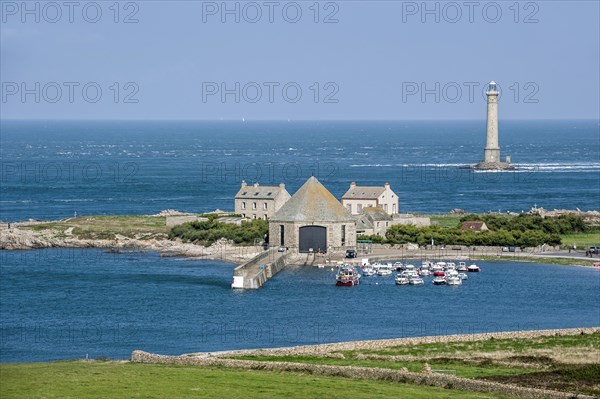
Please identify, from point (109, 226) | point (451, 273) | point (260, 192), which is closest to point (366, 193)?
point (260, 192)

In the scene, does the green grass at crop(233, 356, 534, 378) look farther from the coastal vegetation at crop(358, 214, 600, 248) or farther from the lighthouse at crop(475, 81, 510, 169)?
the lighthouse at crop(475, 81, 510, 169)

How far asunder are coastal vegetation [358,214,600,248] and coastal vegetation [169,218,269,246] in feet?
22.9

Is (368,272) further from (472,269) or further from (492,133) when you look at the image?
(492,133)

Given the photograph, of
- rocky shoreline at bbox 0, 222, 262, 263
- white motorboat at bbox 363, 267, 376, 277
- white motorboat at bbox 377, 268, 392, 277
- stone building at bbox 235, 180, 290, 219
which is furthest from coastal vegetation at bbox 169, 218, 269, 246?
white motorboat at bbox 377, 268, 392, 277

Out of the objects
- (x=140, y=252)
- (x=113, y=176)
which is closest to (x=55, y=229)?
(x=140, y=252)

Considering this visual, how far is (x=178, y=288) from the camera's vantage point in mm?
74375

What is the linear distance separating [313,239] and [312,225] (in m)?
1.12

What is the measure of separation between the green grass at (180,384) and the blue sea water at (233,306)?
11348 millimetres

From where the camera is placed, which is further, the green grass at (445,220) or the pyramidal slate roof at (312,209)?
the green grass at (445,220)

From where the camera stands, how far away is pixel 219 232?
305 feet

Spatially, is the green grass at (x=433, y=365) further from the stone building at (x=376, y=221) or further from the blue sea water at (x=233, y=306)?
the stone building at (x=376, y=221)

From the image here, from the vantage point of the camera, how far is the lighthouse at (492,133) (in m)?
176

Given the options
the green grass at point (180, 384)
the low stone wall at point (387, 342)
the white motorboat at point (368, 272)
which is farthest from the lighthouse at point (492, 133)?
the green grass at point (180, 384)

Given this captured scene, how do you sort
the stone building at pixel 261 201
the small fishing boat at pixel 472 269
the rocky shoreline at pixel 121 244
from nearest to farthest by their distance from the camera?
Answer: the small fishing boat at pixel 472 269
the rocky shoreline at pixel 121 244
the stone building at pixel 261 201
